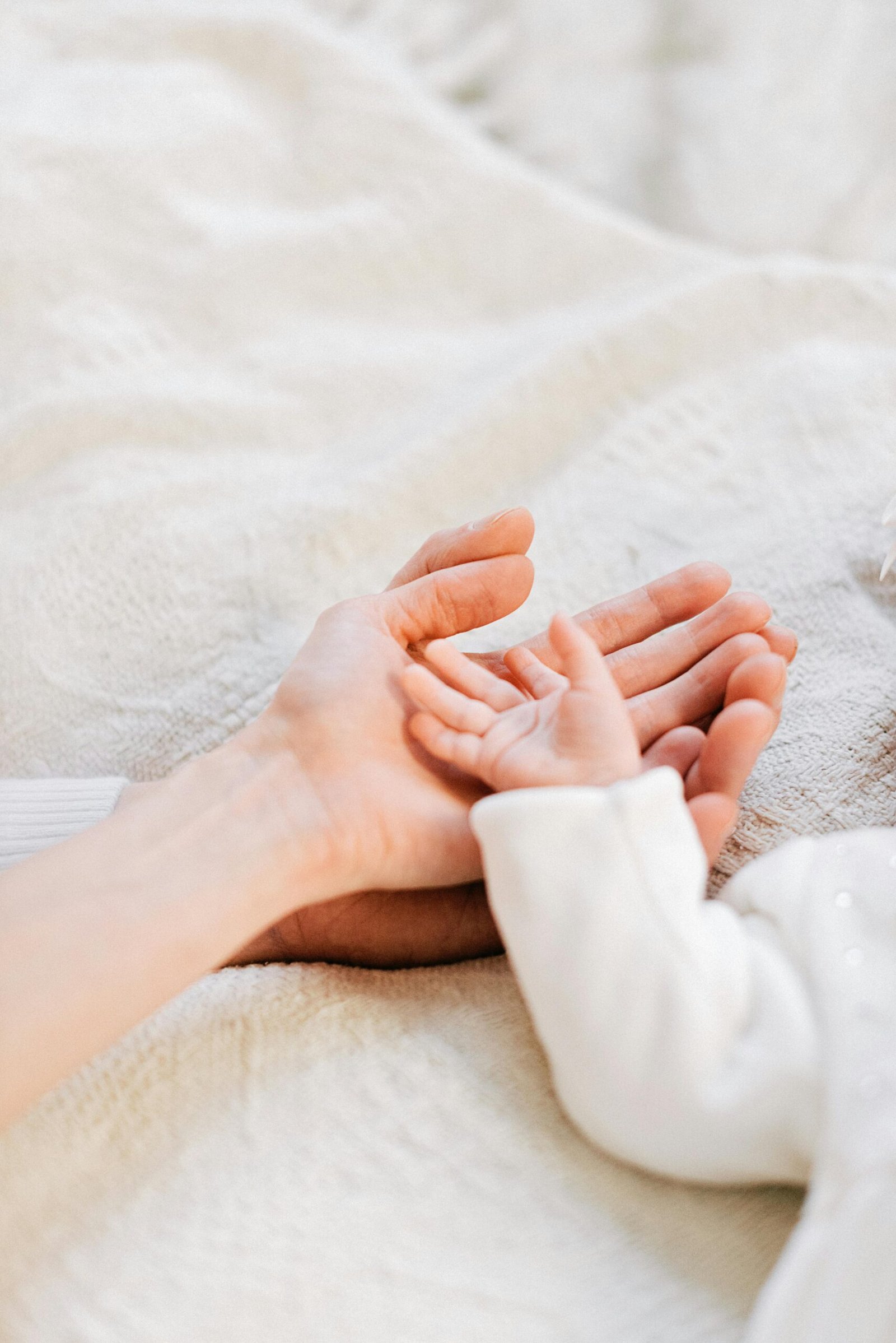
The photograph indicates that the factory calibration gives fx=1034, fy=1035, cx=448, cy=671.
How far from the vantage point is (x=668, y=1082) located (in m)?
0.47

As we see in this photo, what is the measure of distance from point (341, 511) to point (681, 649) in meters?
0.33

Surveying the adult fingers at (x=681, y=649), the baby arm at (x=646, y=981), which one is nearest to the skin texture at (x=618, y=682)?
the adult fingers at (x=681, y=649)

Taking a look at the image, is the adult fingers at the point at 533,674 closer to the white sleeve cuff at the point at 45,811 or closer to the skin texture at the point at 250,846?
the skin texture at the point at 250,846

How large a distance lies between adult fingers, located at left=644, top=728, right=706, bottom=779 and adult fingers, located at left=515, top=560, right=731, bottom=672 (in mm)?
96

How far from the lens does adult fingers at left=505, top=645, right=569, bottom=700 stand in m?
0.65

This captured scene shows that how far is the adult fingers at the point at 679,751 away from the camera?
2.02 ft

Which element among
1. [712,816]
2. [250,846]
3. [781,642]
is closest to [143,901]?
[250,846]

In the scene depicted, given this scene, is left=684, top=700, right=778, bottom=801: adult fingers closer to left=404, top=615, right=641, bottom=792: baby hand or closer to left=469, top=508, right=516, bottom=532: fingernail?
left=404, top=615, right=641, bottom=792: baby hand

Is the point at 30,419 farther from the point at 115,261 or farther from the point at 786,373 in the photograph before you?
the point at 786,373

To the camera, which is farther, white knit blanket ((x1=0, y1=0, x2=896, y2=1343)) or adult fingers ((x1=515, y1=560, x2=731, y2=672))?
adult fingers ((x1=515, y1=560, x2=731, y2=672))

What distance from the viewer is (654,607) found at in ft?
2.29

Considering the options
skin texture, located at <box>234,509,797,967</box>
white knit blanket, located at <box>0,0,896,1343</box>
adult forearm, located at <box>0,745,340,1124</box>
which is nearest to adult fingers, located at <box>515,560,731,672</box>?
skin texture, located at <box>234,509,797,967</box>

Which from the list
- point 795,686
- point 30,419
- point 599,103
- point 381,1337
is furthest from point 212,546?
point 599,103

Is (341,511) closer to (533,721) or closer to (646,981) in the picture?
(533,721)
